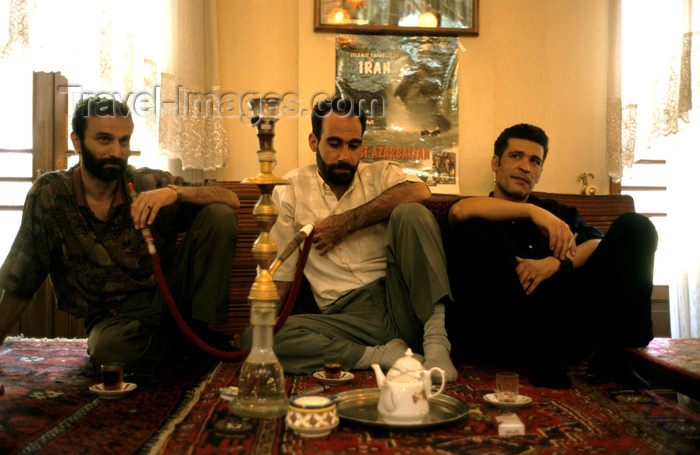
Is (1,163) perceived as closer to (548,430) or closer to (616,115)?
(548,430)

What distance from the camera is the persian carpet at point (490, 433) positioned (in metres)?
1.46

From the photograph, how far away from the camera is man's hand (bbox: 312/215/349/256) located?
7.86 ft

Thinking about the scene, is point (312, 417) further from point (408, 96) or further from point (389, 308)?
point (408, 96)

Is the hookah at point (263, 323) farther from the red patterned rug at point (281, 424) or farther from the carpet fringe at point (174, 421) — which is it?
the carpet fringe at point (174, 421)

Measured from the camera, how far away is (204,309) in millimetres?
2305

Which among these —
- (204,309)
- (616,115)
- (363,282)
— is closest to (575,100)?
(616,115)

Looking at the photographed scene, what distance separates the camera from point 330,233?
7.86ft

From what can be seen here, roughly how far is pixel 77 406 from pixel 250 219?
1.35 m

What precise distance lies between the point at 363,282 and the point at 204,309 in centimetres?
61

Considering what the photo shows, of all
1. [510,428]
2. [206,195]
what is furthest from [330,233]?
[510,428]

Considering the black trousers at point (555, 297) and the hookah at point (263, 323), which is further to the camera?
the black trousers at point (555, 297)

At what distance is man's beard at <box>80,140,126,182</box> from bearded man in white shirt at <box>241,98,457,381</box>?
2.00ft

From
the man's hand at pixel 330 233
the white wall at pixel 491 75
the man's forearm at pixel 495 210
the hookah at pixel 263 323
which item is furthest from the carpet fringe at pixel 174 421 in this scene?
the white wall at pixel 491 75

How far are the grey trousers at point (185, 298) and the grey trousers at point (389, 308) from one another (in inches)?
8.9
